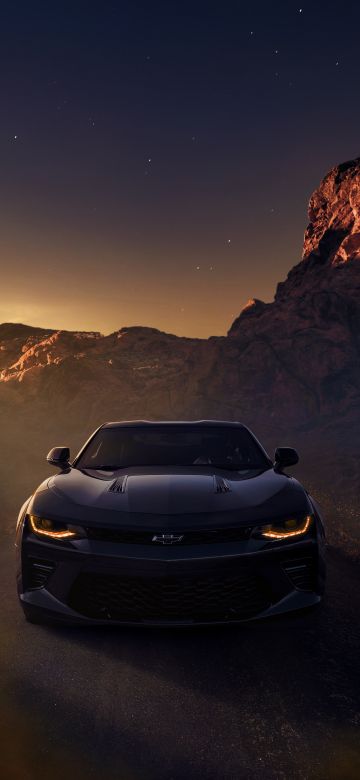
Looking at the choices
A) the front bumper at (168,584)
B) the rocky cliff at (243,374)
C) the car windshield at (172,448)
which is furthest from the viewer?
the rocky cliff at (243,374)

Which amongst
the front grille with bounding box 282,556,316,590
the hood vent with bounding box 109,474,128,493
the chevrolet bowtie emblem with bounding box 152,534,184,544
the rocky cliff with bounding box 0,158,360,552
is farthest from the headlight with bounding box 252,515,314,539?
the rocky cliff with bounding box 0,158,360,552

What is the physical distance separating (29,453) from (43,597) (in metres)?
17.5

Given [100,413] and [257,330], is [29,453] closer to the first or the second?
[100,413]

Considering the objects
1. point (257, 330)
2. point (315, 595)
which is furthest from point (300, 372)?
point (315, 595)

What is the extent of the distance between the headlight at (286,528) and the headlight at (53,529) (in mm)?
971

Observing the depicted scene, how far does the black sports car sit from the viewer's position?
3.04 metres

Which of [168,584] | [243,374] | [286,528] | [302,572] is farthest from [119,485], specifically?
[243,374]

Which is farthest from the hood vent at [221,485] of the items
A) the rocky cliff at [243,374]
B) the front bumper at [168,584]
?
the rocky cliff at [243,374]

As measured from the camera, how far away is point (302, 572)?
10.7 ft

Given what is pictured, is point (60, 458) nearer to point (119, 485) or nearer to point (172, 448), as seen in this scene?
point (172, 448)

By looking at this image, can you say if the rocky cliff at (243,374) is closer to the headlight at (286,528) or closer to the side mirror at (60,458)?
the side mirror at (60,458)

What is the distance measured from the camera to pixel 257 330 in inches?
1098

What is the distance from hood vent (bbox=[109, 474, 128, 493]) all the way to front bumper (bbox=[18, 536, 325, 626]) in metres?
0.52

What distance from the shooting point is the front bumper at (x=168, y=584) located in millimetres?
3020
